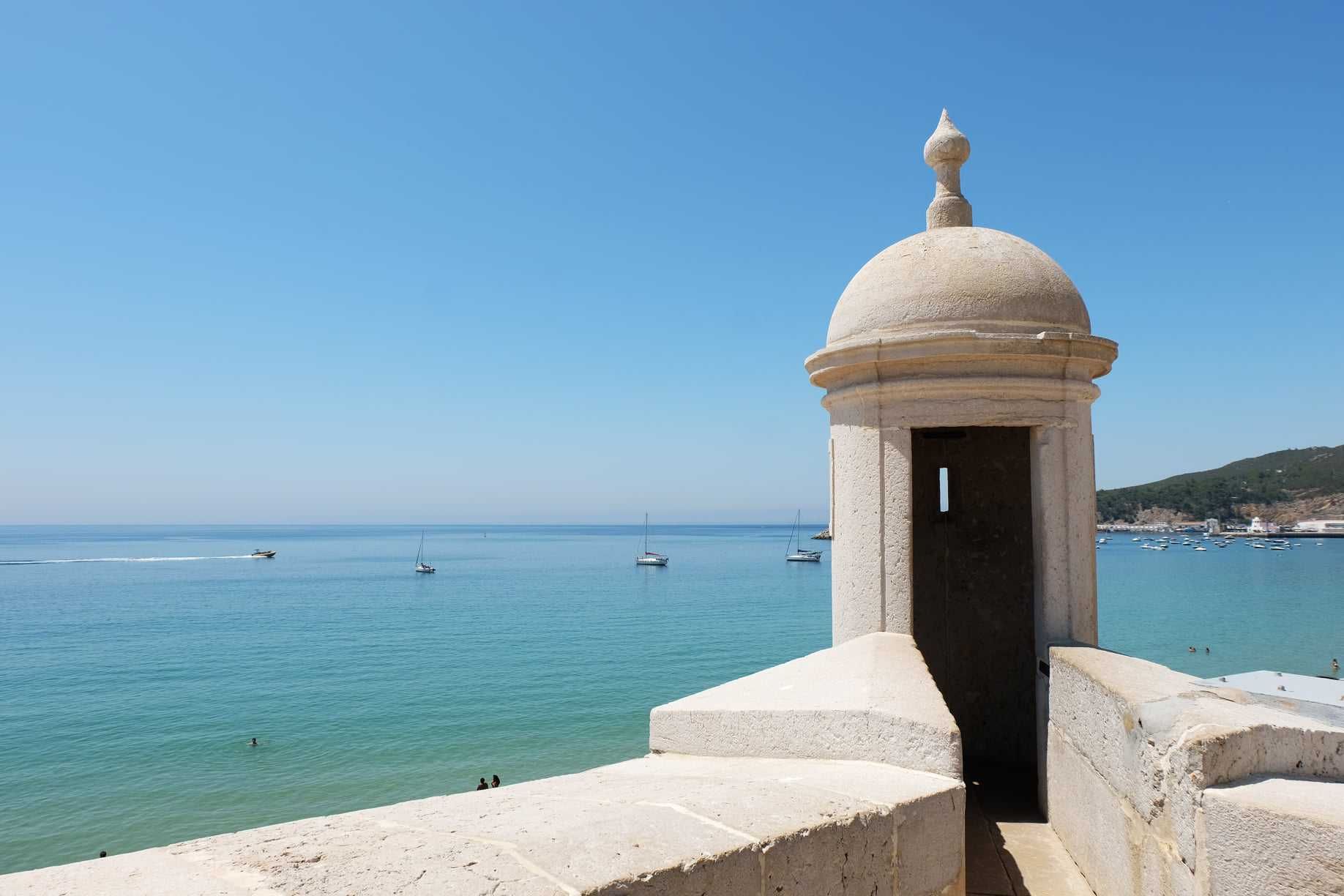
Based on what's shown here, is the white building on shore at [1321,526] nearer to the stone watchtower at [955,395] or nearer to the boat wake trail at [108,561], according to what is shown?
the stone watchtower at [955,395]

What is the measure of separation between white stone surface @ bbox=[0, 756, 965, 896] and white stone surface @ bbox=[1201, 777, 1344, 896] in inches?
30.5

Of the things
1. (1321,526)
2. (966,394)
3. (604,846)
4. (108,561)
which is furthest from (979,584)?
(1321,526)

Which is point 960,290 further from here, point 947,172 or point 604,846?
point 604,846

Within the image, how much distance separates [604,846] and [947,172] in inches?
247

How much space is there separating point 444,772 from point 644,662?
13166mm

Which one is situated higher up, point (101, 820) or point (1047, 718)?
point (1047, 718)

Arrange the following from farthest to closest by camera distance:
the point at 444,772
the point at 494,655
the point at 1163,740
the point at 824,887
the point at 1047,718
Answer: the point at 494,655
the point at 444,772
the point at 1047,718
the point at 1163,740
the point at 824,887

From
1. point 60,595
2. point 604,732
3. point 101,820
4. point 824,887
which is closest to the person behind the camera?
point 824,887

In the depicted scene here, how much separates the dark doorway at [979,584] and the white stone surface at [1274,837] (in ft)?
16.9

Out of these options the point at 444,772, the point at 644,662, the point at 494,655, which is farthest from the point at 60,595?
the point at 444,772

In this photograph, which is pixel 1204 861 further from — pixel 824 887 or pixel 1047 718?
pixel 1047 718

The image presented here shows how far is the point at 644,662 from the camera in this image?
33062 millimetres

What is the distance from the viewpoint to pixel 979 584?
8.23 metres

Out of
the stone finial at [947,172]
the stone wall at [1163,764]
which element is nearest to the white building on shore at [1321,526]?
the stone finial at [947,172]
